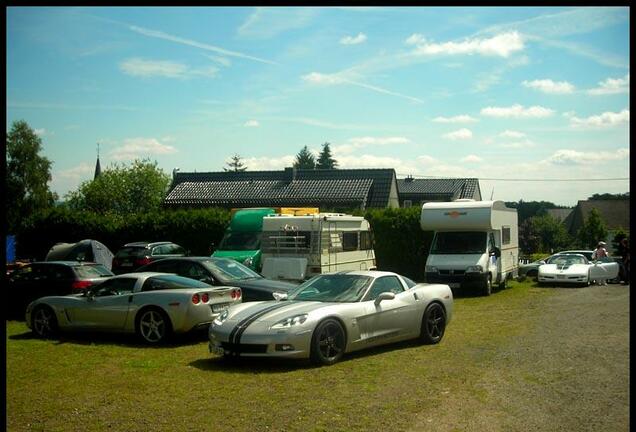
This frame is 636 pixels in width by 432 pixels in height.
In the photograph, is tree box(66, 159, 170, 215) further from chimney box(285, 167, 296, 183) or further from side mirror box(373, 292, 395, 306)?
side mirror box(373, 292, 395, 306)

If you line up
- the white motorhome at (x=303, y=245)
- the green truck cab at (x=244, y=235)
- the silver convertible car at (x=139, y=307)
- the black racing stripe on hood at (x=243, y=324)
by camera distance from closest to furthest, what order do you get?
the black racing stripe on hood at (x=243, y=324), the silver convertible car at (x=139, y=307), the white motorhome at (x=303, y=245), the green truck cab at (x=244, y=235)

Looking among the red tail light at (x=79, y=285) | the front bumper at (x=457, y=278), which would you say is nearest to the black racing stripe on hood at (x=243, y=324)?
the red tail light at (x=79, y=285)

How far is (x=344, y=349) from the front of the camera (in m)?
10.5

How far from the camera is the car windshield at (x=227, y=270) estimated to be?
15240mm

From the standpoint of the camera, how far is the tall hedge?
29.1 meters

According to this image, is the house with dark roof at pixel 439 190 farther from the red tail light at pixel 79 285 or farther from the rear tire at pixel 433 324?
the rear tire at pixel 433 324

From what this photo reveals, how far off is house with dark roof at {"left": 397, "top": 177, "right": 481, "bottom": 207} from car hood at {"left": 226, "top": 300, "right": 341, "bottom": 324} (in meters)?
50.5

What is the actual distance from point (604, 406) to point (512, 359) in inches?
116

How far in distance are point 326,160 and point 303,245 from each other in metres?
94.2

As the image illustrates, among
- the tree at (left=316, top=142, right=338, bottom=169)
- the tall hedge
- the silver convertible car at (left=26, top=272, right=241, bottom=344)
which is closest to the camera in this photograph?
the silver convertible car at (left=26, top=272, right=241, bottom=344)

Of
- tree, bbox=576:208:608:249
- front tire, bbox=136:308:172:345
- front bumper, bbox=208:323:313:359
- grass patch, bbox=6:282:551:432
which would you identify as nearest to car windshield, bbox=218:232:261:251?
grass patch, bbox=6:282:551:432

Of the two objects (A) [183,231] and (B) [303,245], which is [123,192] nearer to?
(A) [183,231]

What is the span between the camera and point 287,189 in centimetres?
4978

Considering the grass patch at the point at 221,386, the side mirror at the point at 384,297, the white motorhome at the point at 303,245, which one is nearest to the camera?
the grass patch at the point at 221,386
